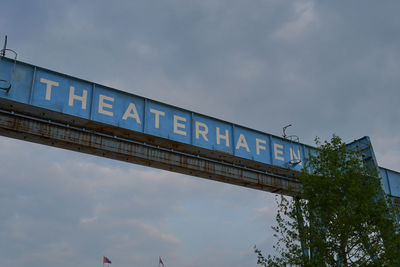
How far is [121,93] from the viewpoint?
21.1 meters

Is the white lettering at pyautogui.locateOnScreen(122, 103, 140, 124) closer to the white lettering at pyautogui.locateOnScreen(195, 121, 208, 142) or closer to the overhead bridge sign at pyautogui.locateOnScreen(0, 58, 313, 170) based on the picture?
the overhead bridge sign at pyautogui.locateOnScreen(0, 58, 313, 170)

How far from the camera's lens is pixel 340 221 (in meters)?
18.1

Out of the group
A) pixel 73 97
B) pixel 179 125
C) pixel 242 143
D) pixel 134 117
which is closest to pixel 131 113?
pixel 134 117

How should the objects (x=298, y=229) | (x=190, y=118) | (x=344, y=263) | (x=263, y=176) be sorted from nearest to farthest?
(x=344, y=263) < (x=298, y=229) < (x=190, y=118) < (x=263, y=176)

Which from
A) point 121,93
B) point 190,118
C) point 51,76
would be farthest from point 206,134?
point 51,76

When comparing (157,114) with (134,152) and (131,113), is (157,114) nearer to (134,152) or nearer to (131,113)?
(131,113)

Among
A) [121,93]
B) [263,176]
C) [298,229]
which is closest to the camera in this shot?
[298,229]

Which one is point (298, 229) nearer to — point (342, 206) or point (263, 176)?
point (342, 206)

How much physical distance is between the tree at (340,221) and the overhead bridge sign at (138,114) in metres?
4.93

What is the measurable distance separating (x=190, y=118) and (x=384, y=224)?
400 inches

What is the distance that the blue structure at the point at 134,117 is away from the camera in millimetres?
18656

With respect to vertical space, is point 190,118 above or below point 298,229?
above

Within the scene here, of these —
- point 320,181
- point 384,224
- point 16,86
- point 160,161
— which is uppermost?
point 16,86

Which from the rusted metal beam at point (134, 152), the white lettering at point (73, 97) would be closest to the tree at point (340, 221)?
the rusted metal beam at point (134, 152)
